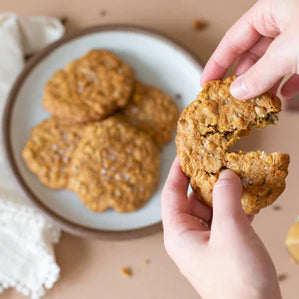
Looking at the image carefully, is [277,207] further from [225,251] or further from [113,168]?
[225,251]

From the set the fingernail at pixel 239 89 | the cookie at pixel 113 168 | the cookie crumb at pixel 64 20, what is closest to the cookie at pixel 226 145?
the fingernail at pixel 239 89

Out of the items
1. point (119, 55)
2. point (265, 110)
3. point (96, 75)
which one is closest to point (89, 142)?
point (96, 75)

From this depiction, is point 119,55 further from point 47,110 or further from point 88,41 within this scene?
point 47,110

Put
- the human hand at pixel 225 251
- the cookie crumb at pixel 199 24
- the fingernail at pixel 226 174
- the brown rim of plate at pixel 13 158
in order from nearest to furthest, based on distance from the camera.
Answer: the human hand at pixel 225 251
the fingernail at pixel 226 174
the brown rim of plate at pixel 13 158
the cookie crumb at pixel 199 24

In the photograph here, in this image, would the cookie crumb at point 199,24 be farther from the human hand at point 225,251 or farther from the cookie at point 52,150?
the human hand at point 225,251

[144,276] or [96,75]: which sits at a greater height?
[96,75]

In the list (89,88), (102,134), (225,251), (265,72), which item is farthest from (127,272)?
(265,72)
